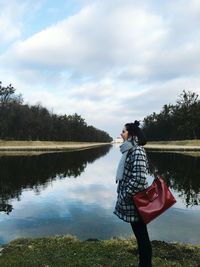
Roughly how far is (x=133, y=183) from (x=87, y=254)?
273 cm

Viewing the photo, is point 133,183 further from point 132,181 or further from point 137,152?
point 137,152

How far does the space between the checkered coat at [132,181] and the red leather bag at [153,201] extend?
0.10m

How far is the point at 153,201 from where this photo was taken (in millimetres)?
6465

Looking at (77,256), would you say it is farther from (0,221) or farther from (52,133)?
(52,133)

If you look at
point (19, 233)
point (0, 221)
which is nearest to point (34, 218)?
point (0, 221)

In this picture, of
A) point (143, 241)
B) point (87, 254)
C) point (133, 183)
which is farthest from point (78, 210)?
point (133, 183)

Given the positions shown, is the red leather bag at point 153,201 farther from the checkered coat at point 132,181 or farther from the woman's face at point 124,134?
the woman's face at point 124,134

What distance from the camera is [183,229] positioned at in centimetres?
1341

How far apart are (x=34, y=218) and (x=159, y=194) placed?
31.5 ft

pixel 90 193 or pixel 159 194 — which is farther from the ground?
pixel 159 194

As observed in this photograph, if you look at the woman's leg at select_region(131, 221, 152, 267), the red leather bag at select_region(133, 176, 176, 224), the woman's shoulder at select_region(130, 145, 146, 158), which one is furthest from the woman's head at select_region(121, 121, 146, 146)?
the woman's leg at select_region(131, 221, 152, 267)

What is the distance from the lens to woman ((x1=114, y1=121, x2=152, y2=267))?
20.8 ft

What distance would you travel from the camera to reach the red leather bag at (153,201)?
6.32 meters

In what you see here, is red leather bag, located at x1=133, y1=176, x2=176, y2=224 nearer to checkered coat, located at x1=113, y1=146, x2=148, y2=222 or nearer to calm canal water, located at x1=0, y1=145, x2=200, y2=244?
checkered coat, located at x1=113, y1=146, x2=148, y2=222
